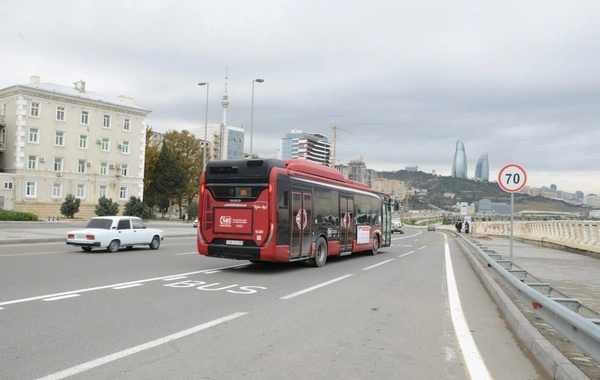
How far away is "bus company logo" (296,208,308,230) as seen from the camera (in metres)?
14.7

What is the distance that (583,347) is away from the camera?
16.3 feet

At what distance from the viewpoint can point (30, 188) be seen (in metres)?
54.1

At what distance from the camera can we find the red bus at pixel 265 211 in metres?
13.7

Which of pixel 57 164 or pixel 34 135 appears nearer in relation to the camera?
pixel 34 135

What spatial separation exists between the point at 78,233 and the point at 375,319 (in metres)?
14.9

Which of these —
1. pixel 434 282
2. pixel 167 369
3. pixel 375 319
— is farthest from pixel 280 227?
pixel 167 369

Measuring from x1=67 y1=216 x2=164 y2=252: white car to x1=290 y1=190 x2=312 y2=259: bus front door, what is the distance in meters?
8.91

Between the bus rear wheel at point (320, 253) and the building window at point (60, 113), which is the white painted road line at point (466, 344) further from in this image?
the building window at point (60, 113)

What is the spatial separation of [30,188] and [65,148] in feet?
20.1

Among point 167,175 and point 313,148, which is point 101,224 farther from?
point 313,148

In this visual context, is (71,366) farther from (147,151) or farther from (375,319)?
(147,151)

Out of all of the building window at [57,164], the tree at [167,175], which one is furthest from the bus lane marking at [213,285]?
the tree at [167,175]

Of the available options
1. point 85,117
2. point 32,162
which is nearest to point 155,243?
point 32,162

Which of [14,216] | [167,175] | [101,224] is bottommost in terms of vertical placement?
[14,216]
